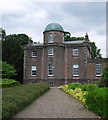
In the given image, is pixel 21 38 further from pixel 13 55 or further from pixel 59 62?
pixel 59 62

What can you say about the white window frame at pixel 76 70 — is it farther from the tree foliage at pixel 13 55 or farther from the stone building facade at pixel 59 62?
the tree foliage at pixel 13 55

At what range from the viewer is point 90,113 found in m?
7.59

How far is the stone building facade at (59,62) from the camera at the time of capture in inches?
1102

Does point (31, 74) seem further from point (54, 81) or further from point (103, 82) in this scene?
point (103, 82)

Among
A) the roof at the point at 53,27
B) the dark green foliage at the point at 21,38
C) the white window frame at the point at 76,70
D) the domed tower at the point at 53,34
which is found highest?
the dark green foliage at the point at 21,38

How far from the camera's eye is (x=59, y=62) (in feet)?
94.4

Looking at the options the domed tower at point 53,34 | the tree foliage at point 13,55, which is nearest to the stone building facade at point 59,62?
the domed tower at point 53,34

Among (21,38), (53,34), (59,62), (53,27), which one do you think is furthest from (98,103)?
(21,38)

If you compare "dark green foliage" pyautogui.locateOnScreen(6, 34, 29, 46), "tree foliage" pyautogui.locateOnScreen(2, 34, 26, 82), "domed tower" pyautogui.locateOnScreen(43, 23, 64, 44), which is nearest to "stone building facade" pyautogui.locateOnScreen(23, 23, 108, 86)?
"domed tower" pyautogui.locateOnScreen(43, 23, 64, 44)

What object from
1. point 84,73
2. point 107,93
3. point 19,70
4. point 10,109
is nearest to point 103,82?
point 107,93

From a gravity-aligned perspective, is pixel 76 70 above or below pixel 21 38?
below

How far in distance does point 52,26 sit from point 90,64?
31.9ft

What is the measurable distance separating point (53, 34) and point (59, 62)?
17.0ft

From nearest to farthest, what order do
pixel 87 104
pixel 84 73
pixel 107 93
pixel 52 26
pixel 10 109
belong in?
pixel 10 109
pixel 107 93
pixel 87 104
pixel 84 73
pixel 52 26
